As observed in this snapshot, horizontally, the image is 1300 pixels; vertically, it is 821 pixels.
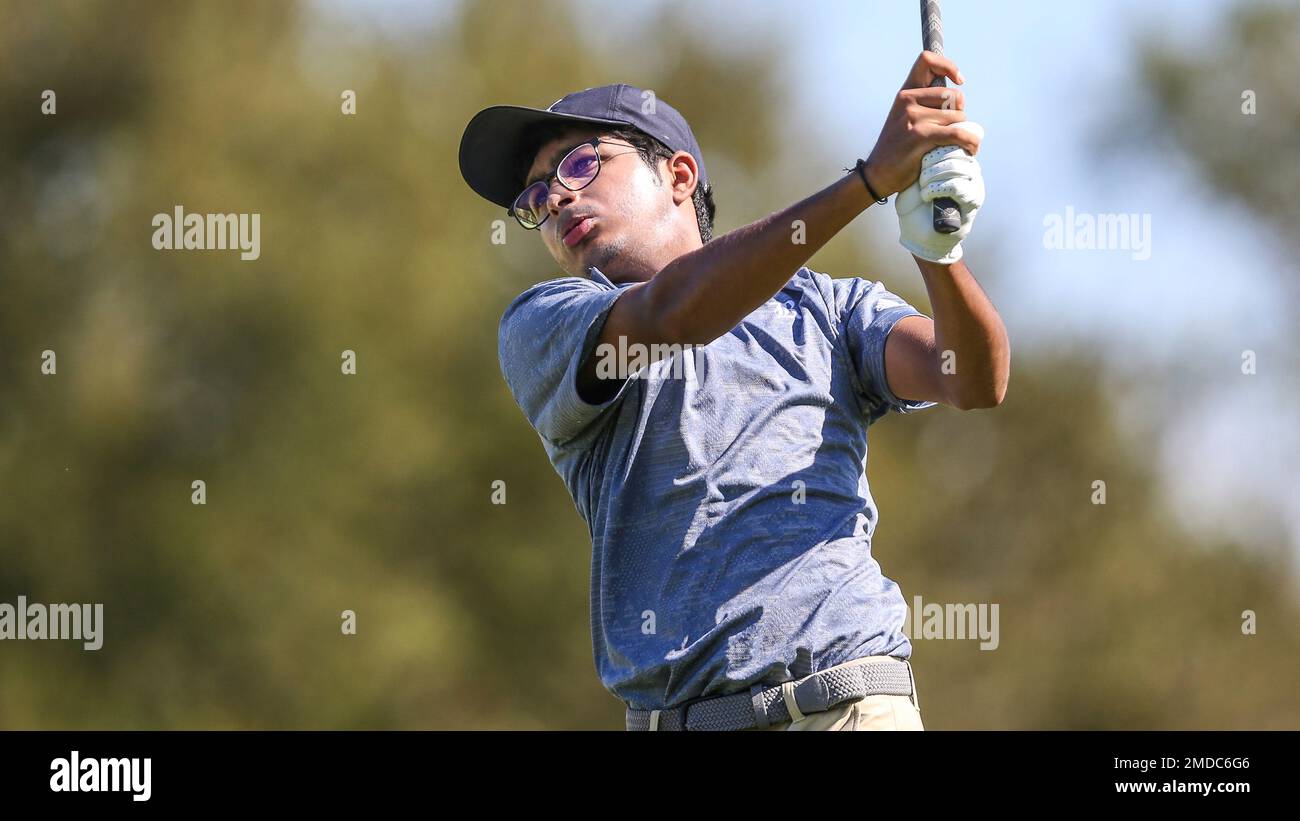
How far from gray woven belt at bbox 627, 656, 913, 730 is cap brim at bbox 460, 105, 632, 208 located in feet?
5.83

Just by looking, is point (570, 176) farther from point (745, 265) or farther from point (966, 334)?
point (966, 334)

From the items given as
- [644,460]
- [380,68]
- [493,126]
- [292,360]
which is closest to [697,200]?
[493,126]

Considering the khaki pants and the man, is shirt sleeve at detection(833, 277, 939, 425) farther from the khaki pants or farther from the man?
the khaki pants

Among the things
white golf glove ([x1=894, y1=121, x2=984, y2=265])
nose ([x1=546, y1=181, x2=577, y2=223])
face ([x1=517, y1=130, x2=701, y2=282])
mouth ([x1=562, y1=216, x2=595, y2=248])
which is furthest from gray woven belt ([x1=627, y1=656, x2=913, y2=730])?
nose ([x1=546, y1=181, x2=577, y2=223])

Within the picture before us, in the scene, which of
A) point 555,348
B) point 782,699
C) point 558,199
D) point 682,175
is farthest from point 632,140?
point 782,699

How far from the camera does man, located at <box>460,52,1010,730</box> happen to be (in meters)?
3.73

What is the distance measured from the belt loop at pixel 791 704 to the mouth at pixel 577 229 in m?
1.46

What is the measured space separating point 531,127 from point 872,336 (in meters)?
1.30

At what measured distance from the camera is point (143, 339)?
19.3m

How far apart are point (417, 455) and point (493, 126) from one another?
1501 centimetres

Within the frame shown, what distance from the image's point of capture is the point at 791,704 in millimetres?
3797

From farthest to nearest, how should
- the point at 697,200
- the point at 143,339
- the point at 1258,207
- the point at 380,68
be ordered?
1. the point at 1258,207
2. the point at 380,68
3. the point at 143,339
4. the point at 697,200
